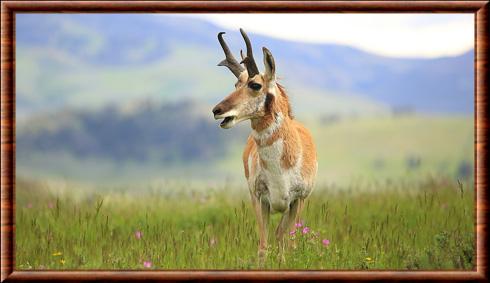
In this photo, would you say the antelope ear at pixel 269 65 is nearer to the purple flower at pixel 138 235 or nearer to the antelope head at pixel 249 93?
the antelope head at pixel 249 93

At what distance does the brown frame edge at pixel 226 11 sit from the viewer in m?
9.90

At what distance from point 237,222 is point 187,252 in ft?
3.79

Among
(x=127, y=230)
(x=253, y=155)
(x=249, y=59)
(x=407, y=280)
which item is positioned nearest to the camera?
(x=407, y=280)

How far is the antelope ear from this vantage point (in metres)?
10.6

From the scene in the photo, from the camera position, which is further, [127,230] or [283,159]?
[127,230]

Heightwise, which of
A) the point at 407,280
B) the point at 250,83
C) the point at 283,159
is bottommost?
the point at 407,280

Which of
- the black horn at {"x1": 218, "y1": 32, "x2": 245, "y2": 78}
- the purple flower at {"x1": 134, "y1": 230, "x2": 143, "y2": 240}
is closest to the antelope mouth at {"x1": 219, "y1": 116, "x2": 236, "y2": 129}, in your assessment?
the black horn at {"x1": 218, "y1": 32, "x2": 245, "y2": 78}

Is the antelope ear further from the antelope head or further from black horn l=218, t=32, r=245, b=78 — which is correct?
black horn l=218, t=32, r=245, b=78

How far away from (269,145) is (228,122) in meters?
0.70

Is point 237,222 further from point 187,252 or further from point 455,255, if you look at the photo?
point 455,255

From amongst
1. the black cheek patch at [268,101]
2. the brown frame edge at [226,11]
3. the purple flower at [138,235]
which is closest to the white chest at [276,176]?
the black cheek patch at [268,101]

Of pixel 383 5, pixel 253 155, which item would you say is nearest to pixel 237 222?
pixel 253 155

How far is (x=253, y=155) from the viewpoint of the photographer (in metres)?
11.5

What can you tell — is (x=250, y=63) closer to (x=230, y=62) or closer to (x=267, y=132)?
(x=230, y=62)
